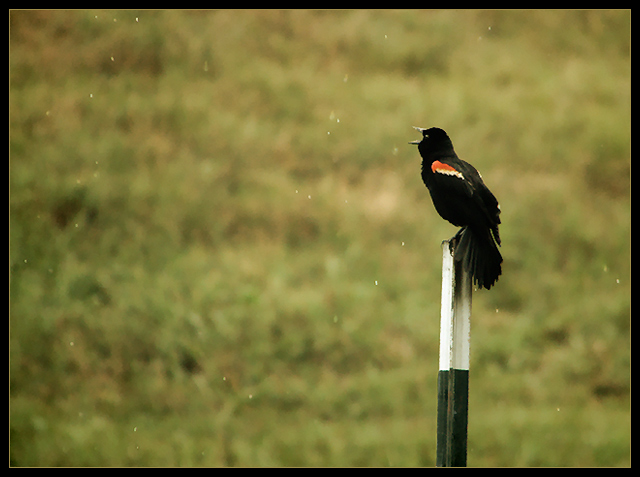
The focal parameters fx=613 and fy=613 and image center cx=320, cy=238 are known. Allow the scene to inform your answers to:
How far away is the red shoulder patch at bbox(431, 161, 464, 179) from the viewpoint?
4.23 meters

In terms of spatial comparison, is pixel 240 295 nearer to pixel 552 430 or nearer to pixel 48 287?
pixel 48 287

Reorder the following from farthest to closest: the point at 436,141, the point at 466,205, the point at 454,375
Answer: the point at 436,141 → the point at 466,205 → the point at 454,375

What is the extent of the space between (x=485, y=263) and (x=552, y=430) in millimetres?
4462

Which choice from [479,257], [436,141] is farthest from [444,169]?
[479,257]

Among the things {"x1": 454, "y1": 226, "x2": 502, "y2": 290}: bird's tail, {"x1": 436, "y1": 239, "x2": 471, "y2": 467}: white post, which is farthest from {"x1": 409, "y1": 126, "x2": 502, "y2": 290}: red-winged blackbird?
{"x1": 436, "y1": 239, "x2": 471, "y2": 467}: white post

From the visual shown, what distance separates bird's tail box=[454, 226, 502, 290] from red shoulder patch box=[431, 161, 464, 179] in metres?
0.77

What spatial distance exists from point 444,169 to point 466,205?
0.45m

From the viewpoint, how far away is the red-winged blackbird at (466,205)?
11.1 feet

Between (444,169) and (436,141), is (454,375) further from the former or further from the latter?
(436,141)

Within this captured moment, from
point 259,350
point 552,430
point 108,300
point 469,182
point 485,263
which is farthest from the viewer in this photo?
point 108,300

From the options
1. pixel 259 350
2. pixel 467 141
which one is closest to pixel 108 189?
pixel 259 350

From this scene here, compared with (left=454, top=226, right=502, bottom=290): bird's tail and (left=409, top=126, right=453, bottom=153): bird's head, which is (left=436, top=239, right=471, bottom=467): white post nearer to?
(left=454, top=226, right=502, bottom=290): bird's tail

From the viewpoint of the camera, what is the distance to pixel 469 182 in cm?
414

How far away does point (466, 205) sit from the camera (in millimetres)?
3979
